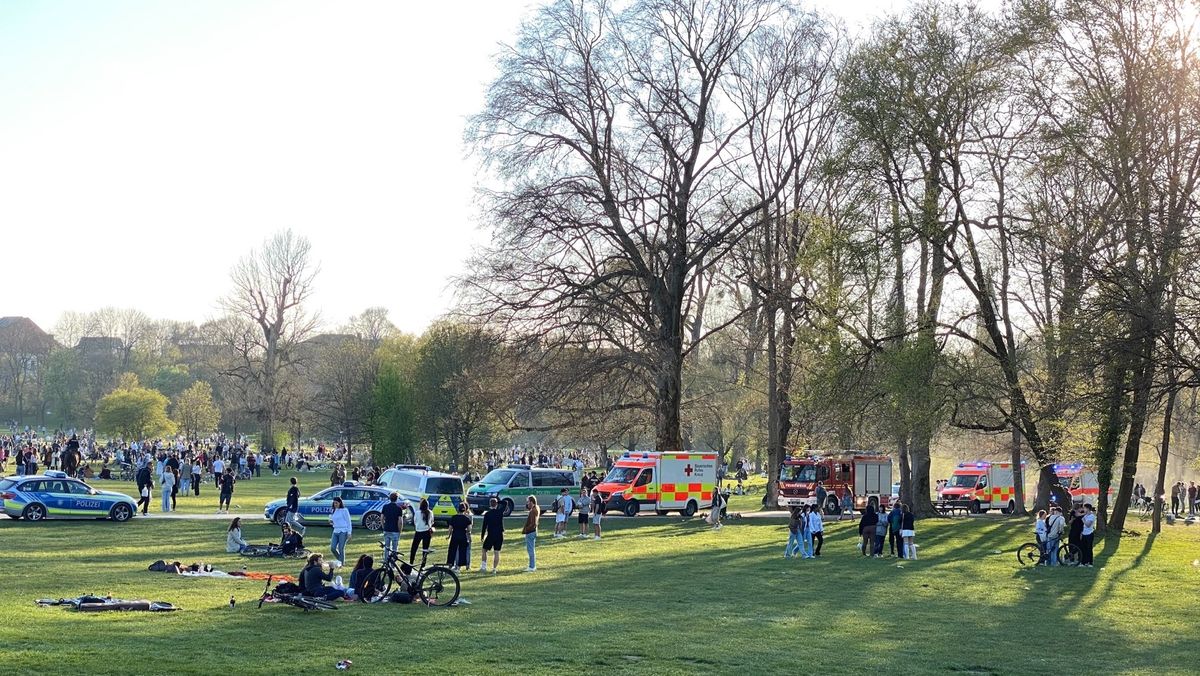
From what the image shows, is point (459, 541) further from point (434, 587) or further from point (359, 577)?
point (359, 577)

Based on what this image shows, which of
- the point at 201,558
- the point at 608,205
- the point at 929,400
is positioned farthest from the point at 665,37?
the point at 201,558

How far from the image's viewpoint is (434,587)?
64.6ft

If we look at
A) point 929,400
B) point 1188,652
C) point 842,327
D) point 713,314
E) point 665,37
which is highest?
point 665,37

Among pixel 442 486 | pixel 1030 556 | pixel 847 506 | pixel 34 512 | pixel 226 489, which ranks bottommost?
pixel 1030 556

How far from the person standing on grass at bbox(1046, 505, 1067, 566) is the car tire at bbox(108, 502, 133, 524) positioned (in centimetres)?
2685

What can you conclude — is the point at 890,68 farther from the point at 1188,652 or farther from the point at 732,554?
the point at 1188,652

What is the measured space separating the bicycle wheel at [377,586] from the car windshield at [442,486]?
19707 millimetres

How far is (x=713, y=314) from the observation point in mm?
76312

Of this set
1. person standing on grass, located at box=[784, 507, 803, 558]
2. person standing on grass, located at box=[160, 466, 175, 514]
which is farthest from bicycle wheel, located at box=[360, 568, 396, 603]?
person standing on grass, located at box=[160, 466, 175, 514]

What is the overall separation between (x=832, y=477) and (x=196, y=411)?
68759 millimetres

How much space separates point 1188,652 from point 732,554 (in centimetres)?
1553

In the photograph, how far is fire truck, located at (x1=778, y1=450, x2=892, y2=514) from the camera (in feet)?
171

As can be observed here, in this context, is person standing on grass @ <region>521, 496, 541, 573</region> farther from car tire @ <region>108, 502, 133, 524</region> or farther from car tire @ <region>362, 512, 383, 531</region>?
car tire @ <region>108, 502, 133, 524</region>

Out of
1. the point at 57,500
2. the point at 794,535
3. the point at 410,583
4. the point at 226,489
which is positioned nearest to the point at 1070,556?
the point at 794,535
